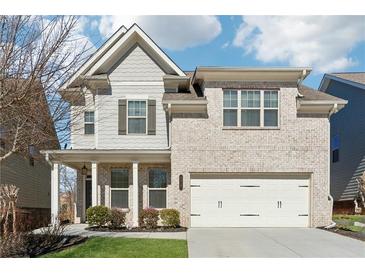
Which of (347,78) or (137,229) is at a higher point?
(347,78)

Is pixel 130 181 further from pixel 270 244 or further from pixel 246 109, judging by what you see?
pixel 270 244

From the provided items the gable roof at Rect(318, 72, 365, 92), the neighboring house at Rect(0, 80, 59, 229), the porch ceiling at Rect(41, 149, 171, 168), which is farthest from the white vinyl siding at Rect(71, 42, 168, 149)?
the gable roof at Rect(318, 72, 365, 92)

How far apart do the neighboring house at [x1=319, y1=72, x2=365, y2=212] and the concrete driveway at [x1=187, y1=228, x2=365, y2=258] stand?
954 cm

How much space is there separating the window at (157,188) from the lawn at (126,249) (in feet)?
18.8

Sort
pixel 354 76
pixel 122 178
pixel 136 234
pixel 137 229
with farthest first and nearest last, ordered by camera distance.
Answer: pixel 354 76 < pixel 122 178 < pixel 137 229 < pixel 136 234

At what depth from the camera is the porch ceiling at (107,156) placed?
18.2 m

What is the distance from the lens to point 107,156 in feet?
60.9

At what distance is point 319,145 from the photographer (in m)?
18.0

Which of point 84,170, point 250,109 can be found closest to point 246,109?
point 250,109

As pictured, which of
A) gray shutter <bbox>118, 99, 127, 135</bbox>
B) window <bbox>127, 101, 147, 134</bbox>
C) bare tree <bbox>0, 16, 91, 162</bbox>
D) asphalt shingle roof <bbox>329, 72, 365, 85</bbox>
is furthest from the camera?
asphalt shingle roof <bbox>329, 72, 365, 85</bbox>

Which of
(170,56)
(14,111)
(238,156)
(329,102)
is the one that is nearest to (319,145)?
(329,102)

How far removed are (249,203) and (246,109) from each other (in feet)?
12.1

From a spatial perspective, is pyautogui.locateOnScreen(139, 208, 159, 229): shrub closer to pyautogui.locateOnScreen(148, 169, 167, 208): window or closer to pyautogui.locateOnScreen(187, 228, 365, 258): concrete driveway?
pyautogui.locateOnScreen(187, 228, 365, 258): concrete driveway

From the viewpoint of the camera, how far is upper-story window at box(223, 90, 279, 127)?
1797 centimetres
